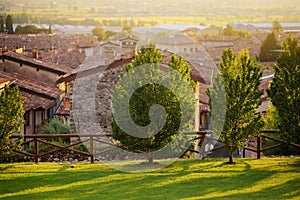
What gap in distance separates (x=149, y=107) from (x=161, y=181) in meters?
2.32

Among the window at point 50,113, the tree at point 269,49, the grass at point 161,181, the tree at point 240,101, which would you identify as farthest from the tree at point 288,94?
the tree at point 269,49

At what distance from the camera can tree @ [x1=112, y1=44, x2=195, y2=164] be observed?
Answer: 12.6 metres

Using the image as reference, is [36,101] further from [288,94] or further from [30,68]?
[288,94]

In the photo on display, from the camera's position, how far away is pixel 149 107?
41.2 feet

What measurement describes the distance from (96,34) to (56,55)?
49931 millimetres

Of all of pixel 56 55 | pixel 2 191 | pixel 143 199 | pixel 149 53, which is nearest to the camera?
pixel 143 199

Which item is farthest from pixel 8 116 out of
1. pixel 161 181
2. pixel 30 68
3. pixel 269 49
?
pixel 269 49

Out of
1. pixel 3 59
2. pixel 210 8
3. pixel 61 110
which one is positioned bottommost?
pixel 61 110

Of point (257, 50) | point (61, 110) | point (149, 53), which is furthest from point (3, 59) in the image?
point (257, 50)

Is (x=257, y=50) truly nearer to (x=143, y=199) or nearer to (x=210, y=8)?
(x=210, y=8)

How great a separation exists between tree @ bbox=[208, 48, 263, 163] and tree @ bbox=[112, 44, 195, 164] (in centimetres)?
97

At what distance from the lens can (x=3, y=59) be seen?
102 feet

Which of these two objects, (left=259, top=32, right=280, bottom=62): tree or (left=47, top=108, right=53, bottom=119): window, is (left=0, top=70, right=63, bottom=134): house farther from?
(left=259, top=32, right=280, bottom=62): tree

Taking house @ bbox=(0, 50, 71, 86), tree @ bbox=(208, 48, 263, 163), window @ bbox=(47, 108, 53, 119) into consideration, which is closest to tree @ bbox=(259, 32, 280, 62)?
house @ bbox=(0, 50, 71, 86)
